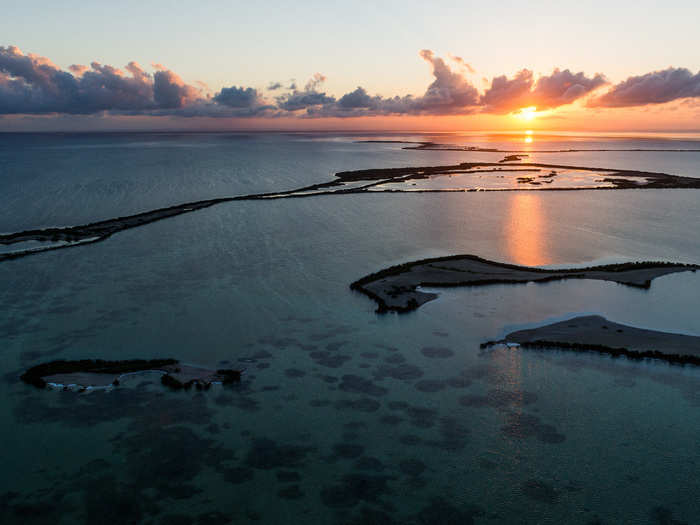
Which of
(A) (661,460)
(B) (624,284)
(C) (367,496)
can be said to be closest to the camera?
(C) (367,496)

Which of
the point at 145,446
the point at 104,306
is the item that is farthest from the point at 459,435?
the point at 104,306

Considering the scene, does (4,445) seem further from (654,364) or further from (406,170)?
(406,170)

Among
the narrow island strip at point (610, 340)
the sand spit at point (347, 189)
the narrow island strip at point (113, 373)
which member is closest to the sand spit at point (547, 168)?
the sand spit at point (347, 189)

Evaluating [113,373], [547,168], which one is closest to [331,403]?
[113,373]

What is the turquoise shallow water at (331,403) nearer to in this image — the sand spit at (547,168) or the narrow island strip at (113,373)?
the narrow island strip at (113,373)

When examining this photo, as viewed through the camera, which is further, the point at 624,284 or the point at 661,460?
the point at 624,284

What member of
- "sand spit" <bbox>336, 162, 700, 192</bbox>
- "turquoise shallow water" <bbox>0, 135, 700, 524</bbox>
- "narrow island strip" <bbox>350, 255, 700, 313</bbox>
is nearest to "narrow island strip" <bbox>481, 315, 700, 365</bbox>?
"turquoise shallow water" <bbox>0, 135, 700, 524</bbox>

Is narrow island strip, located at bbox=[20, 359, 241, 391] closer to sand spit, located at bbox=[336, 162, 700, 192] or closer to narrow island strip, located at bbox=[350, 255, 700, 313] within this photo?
narrow island strip, located at bbox=[350, 255, 700, 313]
